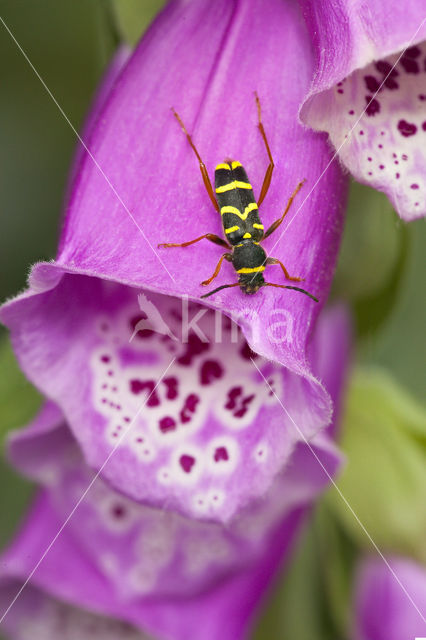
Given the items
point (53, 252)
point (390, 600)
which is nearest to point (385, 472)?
point (390, 600)

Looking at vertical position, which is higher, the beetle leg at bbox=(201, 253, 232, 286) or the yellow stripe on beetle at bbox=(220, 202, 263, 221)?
the yellow stripe on beetle at bbox=(220, 202, 263, 221)

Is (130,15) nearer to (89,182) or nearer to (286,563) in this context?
(89,182)

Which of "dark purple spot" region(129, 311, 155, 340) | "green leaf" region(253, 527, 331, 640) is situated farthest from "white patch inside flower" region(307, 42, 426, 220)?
"green leaf" region(253, 527, 331, 640)

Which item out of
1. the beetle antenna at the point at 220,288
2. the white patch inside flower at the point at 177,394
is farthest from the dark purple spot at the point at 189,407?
the beetle antenna at the point at 220,288

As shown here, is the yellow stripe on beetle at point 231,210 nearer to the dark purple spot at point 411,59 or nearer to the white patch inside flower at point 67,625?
the dark purple spot at point 411,59

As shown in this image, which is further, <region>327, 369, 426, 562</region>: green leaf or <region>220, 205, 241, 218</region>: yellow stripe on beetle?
<region>327, 369, 426, 562</region>: green leaf

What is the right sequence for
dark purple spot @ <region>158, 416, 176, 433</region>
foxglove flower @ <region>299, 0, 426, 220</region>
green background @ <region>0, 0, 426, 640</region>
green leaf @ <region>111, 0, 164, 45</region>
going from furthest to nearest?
green background @ <region>0, 0, 426, 640</region>
green leaf @ <region>111, 0, 164, 45</region>
dark purple spot @ <region>158, 416, 176, 433</region>
foxglove flower @ <region>299, 0, 426, 220</region>

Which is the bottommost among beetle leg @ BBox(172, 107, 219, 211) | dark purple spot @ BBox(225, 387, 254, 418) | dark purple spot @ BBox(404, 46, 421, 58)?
dark purple spot @ BBox(225, 387, 254, 418)

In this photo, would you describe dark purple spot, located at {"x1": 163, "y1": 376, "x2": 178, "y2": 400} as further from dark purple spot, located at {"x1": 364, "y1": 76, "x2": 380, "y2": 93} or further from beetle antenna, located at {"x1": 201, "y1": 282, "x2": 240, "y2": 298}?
dark purple spot, located at {"x1": 364, "y1": 76, "x2": 380, "y2": 93}
